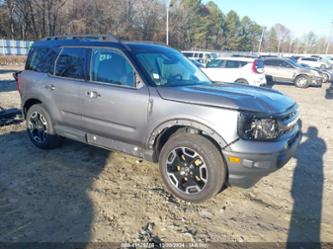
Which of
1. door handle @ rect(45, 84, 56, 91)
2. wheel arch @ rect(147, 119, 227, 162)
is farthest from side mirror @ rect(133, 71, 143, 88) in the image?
door handle @ rect(45, 84, 56, 91)

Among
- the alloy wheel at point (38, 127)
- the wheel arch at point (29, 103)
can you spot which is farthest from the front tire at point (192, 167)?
the wheel arch at point (29, 103)

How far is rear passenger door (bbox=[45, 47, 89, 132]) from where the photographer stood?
4246 millimetres

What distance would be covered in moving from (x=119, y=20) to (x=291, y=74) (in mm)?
38027

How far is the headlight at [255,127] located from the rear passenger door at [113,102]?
123cm

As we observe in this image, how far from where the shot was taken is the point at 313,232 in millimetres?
2996

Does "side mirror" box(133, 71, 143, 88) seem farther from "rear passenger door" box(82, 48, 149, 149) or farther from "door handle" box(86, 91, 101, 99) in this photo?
"door handle" box(86, 91, 101, 99)

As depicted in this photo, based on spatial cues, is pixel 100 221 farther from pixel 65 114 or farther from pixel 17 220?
pixel 65 114

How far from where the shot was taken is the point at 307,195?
3.78m

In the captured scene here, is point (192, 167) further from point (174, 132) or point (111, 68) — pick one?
point (111, 68)

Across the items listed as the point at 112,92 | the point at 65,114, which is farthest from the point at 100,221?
the point at 65,114

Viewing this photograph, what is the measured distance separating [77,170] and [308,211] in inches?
128

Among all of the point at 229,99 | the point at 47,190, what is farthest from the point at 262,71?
the point at 47,190

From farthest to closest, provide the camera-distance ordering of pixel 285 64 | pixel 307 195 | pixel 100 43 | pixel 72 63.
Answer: pixel 285 64
pixel 72 63
pixel 100 43
pixel 307 195

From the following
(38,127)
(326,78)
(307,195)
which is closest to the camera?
(307,195)
